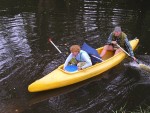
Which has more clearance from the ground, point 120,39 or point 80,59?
point 120,39

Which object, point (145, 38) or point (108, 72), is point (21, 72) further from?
point (145, 38)

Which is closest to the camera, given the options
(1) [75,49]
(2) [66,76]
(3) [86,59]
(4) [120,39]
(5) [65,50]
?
(1) [75,49]

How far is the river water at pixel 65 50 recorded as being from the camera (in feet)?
28.6

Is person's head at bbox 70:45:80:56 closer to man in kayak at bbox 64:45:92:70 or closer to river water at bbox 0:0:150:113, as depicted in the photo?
man in kayak at bbox 64:45:92:70

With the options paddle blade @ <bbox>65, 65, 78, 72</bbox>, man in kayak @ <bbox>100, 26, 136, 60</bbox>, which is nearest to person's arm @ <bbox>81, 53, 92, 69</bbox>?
paddle blade @ <bbox>65, 65, 78, 72</bbox>

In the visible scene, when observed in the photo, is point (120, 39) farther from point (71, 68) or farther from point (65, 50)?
point (71, 68)

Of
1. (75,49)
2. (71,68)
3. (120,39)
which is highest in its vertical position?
(75,49)

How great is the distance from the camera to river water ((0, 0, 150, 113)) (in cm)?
870

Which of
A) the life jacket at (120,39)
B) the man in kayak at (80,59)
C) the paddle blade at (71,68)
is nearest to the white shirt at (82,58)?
the man in kayak at (80,59)

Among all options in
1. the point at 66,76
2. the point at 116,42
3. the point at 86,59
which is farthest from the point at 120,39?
the point at 66,76

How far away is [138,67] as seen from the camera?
10750 millimetres

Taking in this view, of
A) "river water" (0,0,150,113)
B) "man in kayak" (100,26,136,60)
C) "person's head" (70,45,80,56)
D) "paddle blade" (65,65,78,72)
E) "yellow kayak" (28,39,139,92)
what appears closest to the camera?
"river water" (0,0,150,113)

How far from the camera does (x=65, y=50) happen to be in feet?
38.5

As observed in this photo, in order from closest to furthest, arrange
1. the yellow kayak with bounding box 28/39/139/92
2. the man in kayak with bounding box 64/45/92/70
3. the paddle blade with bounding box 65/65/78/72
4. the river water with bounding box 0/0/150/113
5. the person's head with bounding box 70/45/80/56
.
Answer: the river water with bounding box 0/0/150/113 < the yellow kayak with bounding box 28/39/139/92 < the person's head with bounding box 70/45/80/56 < the man in kayak with bounding box 64/45/92/70 < the paddle blade with bounding box 65/65/78/72
